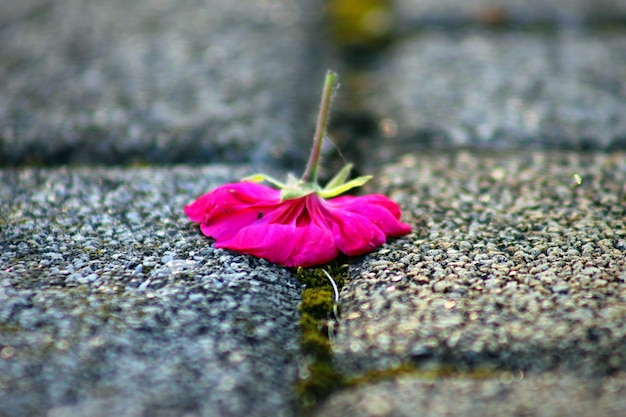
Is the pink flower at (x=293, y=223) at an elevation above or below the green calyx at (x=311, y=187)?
below

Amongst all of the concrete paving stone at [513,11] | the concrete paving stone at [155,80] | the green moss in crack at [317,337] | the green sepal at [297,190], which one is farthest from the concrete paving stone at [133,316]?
the concrete paving stone at [513,11]

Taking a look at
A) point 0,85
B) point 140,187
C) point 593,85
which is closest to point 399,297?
point 140,187

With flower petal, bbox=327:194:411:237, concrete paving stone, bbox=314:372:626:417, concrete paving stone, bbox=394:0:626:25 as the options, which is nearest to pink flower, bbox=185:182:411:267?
flower petal, bbox=327:194:411:237

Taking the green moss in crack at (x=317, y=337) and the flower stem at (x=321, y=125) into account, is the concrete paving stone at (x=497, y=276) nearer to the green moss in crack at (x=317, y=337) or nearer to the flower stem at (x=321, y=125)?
the green moss in crack at (x=317, y=337)

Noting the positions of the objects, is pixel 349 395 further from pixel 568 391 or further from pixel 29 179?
pixel 29 179

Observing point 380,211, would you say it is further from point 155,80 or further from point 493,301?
point 155,80

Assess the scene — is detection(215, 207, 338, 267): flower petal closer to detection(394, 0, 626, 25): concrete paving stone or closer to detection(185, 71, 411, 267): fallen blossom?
detection(185, 71, 411, 267): fallen blossom
